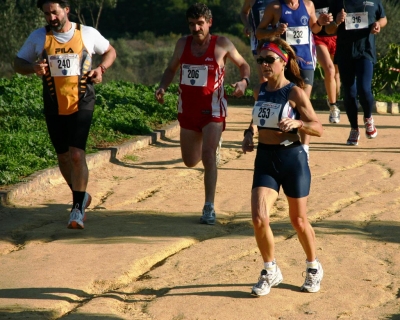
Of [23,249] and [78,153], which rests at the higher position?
[78,153]

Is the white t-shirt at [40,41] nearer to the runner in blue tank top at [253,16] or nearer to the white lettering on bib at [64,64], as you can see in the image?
the white lettering on bib at [64,64]

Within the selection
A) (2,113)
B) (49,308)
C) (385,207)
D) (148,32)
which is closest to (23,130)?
(2,113)

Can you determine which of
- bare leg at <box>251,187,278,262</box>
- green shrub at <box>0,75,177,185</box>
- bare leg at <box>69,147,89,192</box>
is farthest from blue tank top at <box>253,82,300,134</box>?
green shrub at <box>0,75,177,185</box>

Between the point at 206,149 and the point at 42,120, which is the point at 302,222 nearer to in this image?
the point at 206,149

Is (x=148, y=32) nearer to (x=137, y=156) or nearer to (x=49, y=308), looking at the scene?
(x=137, y=156)

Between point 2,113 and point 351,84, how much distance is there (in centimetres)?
513

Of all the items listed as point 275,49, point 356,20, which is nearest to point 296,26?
point 356,20

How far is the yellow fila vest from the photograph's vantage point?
8.32 meters

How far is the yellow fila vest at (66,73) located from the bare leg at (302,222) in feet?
8.96

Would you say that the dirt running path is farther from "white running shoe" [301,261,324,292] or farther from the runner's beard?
the runner's beard

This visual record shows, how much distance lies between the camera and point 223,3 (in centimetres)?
6038

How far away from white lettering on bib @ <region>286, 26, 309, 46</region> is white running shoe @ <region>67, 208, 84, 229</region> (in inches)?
123

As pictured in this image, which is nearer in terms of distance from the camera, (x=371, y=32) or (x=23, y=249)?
(x=23, y=249)

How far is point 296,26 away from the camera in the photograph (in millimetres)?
9984
